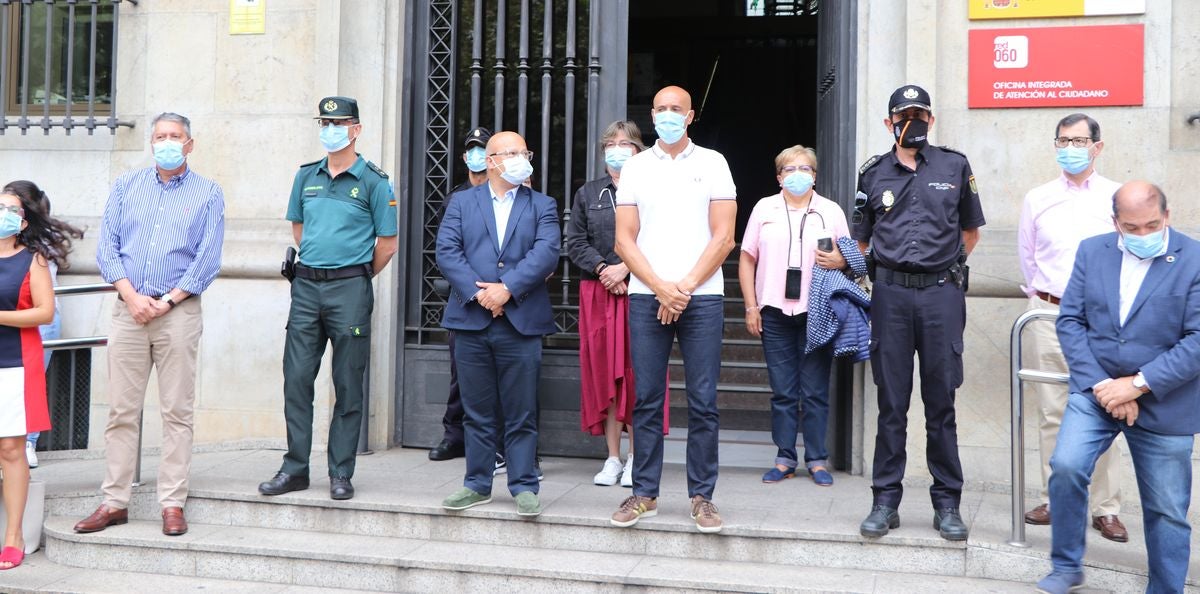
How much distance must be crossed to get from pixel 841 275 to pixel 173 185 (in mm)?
3640

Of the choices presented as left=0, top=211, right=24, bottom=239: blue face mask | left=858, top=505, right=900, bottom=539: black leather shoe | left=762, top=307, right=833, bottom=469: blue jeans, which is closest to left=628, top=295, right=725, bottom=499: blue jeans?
left=858, top=505, right=900, bottom=539: black leather shoe

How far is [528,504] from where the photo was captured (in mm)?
5352

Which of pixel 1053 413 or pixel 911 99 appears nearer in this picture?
pixel 911 99

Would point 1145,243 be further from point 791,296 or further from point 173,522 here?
point 173,522

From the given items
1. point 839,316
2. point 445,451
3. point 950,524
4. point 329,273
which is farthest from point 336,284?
point 950,524

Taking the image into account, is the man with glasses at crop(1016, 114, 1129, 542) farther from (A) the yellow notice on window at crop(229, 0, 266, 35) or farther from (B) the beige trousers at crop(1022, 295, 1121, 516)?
(A) the yellow notice on window at crop(229, 0, 266, 35)

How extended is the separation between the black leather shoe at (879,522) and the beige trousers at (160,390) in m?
3.37

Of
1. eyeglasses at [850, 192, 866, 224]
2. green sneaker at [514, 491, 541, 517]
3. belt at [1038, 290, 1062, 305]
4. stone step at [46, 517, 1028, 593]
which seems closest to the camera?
stone step at [46, 517, 1028, 593]

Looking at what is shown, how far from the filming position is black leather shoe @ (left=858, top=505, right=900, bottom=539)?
499 centimetres

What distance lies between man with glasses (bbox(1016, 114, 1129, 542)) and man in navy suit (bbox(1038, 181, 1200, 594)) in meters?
0.82

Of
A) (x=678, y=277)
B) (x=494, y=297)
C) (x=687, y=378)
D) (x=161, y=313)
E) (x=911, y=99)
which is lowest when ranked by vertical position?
(x=687, y=378)

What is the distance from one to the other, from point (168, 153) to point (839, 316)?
367 cm

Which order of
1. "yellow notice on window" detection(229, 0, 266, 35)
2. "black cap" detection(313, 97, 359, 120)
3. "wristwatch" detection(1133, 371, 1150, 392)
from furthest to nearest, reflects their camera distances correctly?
"yellow notice on window" detection(229, 0, 266, 35) → "black cap" detection(313, 97, 359, 120) → "wristwatch" detection(1133, 371, 1150, 392)

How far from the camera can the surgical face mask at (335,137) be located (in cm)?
581
